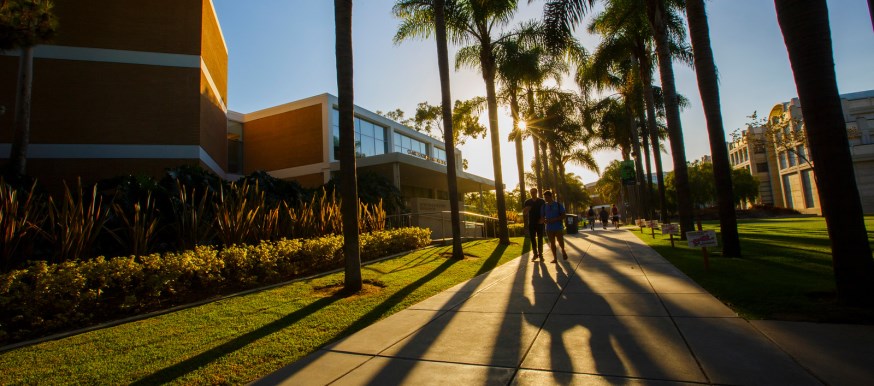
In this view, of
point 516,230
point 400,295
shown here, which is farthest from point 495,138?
point 400,295

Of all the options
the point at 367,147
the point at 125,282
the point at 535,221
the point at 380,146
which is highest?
the point at 380,146

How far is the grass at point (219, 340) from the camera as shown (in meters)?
3.45

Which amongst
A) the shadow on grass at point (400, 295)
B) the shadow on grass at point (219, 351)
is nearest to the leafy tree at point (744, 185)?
the shadow on grass at point (400, 295)

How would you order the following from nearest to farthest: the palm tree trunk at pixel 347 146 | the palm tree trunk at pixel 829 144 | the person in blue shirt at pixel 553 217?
the palm tree trunk at pixel 829 144, the palm tree trunk at pixel 347 146, the person in blue shirt at pixel 553 217

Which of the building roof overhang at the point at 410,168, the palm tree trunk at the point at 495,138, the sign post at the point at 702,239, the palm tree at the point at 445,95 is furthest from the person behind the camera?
the building roof overhang at the point at 410,168

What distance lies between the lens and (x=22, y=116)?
13.5 metres

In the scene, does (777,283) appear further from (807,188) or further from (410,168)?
(807,188)

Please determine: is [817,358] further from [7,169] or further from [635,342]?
[7,169]

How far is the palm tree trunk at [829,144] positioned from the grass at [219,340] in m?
5.02

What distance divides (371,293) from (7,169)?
1457 centimetres

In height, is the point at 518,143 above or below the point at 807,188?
above

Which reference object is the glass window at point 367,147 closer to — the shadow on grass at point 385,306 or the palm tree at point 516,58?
the palm tree at point 516,58

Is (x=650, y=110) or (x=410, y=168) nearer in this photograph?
(x=650, y=110)

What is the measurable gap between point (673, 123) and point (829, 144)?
9.39m
